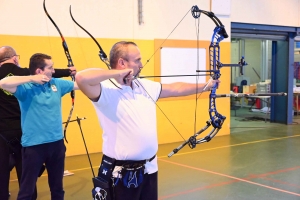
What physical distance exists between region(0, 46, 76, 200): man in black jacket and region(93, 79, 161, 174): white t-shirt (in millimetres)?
1284

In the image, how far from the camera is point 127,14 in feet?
19.1

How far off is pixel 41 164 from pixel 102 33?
3.24 meters

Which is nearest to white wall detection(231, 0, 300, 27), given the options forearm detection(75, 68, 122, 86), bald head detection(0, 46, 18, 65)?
bald head detection(0, 46, 18, 65)

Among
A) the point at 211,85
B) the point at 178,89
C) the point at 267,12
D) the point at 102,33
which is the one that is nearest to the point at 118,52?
the point at 178,89

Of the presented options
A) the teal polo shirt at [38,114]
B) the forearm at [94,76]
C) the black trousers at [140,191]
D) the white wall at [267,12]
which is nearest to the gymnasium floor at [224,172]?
the teal polo shirt at [38,114]

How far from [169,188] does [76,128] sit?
2030 mm

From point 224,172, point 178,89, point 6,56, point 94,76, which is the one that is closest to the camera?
point 94,76

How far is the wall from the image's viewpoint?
16.4 feet

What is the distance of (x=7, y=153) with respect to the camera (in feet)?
9.63

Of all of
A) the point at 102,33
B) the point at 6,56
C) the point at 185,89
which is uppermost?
the point at 102,33

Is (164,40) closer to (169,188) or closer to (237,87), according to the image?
(169,188)

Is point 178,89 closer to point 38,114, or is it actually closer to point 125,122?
point 125,122

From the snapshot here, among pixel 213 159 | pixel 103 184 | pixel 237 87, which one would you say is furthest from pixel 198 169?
pixel 237 87

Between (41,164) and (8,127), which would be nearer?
(41,164)
